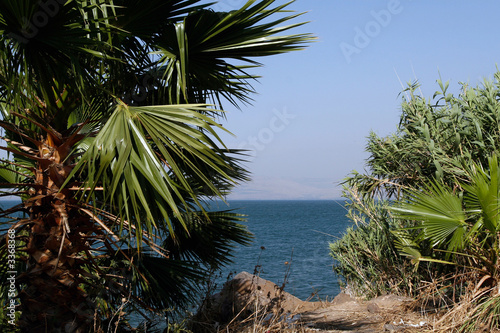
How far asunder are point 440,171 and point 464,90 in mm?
1334

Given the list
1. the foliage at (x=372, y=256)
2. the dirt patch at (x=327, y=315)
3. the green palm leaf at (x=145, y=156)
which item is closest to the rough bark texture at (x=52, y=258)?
the green palm leaf at (x=145, y=156)

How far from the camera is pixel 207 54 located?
163 inches

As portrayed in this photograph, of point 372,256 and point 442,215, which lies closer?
point 442,215

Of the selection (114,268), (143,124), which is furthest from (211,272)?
(143,124)

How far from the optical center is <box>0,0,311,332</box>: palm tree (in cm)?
301

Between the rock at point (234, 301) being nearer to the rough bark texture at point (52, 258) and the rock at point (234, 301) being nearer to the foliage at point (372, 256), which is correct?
the foliage at point (372, 256)

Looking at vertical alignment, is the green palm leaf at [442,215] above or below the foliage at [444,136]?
below

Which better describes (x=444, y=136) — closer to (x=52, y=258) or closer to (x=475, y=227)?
(x=475, y=227)

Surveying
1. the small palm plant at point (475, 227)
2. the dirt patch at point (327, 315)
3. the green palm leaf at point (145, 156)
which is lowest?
the dirt patch at point (327, 315)

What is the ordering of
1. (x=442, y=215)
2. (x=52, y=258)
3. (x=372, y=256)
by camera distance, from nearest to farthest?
(x=52, y=258)
(x=442, y=215)
(x=372, y=256)

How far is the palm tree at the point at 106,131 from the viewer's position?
9.89 feet

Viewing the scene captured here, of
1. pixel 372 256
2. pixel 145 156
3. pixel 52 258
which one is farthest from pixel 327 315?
pixel 145 156

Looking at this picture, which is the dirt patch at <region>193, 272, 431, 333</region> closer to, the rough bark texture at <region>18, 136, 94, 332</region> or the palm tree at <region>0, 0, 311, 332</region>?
the palm tree at <region>0, 0, 311, 332</region>

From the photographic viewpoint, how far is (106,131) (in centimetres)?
314
